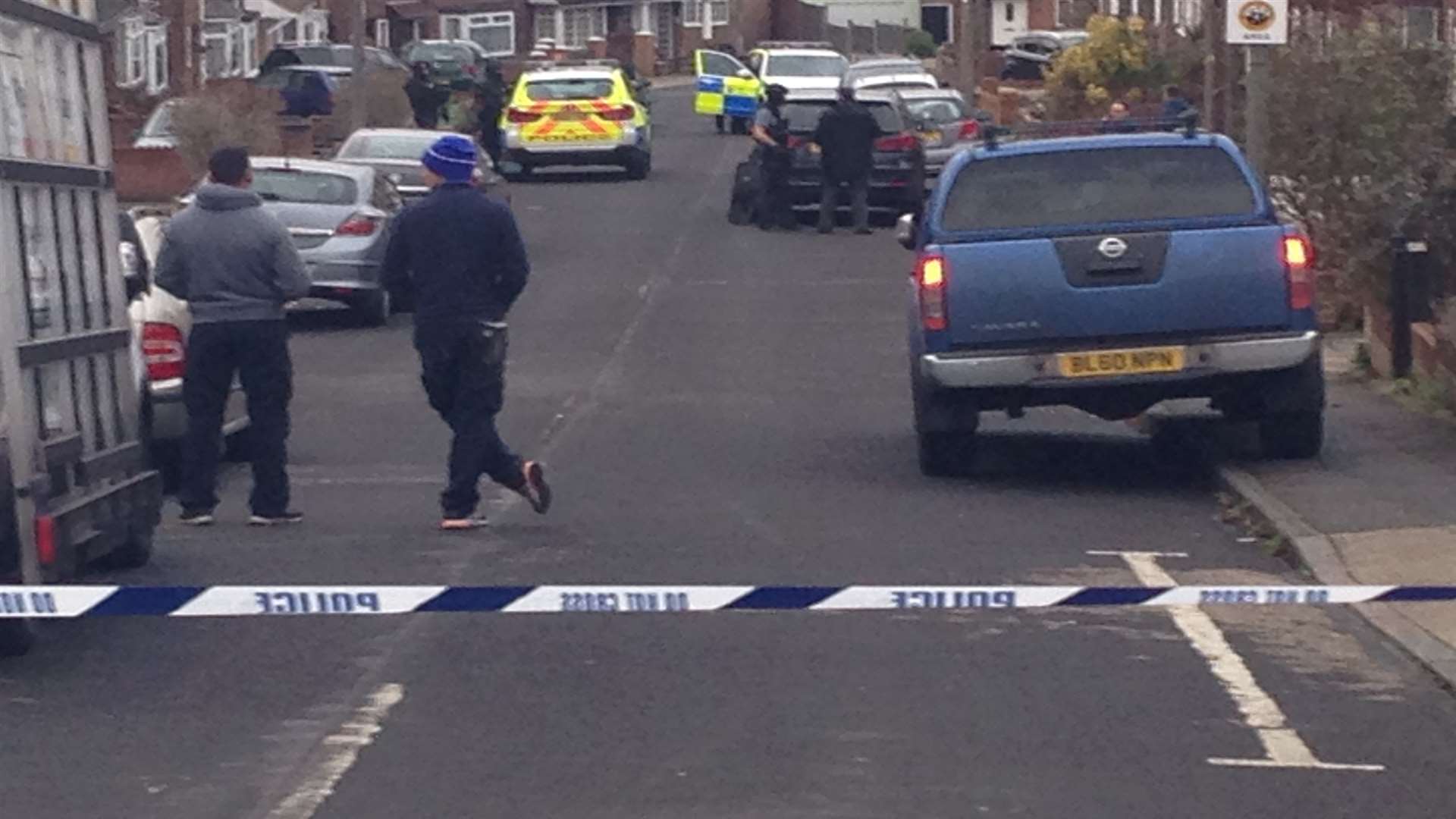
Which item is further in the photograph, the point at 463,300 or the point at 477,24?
the point at 477,24

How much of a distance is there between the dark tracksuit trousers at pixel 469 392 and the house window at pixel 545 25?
287ft

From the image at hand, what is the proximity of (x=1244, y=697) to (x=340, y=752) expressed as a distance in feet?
9.50

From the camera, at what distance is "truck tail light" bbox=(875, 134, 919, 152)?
34.0m

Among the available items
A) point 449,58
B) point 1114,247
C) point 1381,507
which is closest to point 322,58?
point 449,58

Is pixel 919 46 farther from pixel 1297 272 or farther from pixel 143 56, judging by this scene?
pixel 1297 272

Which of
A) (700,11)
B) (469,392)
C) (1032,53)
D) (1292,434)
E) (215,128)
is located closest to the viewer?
(469,392)

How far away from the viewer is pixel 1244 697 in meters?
8.99

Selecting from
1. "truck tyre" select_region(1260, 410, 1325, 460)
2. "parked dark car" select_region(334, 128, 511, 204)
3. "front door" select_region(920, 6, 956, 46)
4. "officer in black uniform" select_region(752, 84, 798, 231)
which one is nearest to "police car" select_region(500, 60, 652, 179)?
"officer in black uniform" select_region(752, 84, 798, 231)

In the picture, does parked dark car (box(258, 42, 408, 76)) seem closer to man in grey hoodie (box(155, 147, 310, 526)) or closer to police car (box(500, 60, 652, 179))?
police car (box(500, 60, 652, 179))

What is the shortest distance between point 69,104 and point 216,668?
2.21 m

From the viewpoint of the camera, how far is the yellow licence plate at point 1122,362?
560 inches

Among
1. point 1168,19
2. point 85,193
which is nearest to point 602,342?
point 85,193

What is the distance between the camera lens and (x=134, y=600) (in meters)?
8.48

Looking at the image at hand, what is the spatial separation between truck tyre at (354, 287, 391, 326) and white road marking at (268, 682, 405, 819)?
16079 mm
